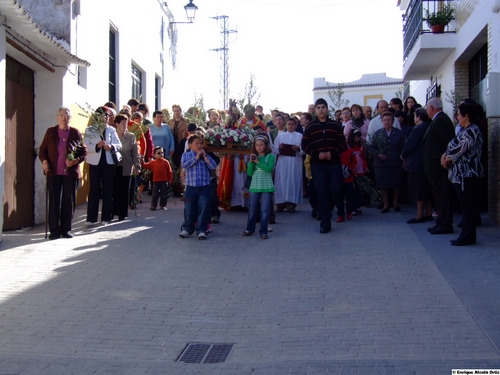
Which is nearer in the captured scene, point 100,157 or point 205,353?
point 205,353

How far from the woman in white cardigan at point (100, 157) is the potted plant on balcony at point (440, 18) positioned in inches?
328

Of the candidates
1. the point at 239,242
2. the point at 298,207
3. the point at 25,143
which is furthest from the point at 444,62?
the point at 25,143

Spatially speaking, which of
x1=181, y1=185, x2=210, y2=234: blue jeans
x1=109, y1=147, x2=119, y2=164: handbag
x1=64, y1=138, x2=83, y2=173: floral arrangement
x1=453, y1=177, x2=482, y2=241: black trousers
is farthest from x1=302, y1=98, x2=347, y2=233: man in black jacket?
x1=64, y1=138, x2=83, y2=173: floral arrangement

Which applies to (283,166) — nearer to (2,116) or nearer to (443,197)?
(443,197)

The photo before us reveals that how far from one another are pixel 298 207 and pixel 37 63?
5.85 metres

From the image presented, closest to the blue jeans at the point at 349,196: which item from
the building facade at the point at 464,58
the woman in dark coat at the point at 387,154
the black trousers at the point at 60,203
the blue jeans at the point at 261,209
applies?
the woman in dark coat at the point at 387,154

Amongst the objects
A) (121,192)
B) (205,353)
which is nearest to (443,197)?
(121,192)

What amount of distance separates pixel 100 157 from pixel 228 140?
2.24 metres

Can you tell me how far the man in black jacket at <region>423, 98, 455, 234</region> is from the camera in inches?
388

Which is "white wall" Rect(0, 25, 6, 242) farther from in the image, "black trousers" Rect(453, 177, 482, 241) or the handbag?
"black trousers" Rect(453, 177, 482, 241)

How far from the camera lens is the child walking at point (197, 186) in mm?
10141

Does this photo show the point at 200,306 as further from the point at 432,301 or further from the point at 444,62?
the point at 444,62

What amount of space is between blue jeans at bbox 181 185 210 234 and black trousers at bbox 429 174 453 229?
341 cm

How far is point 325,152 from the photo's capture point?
10.5m
